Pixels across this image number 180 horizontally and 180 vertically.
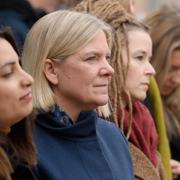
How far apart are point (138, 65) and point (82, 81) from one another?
0.81 meters

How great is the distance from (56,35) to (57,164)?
0.53m

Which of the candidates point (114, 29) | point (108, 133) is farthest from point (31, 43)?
point (114, 29)

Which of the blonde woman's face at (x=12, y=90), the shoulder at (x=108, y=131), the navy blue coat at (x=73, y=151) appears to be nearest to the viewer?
the blonde woman's face at (x=12, y=90)

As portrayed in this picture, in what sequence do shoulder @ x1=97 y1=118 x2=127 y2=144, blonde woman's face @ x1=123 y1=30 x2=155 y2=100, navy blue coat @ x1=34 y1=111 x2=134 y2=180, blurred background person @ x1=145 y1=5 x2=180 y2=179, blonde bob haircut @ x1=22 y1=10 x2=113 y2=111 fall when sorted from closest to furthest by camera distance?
1. navy blue coat @ x1=34 y1=111 x2=134 y2=180
2. blonde bob haircut @ x1=22 y1=10 x2=113 y2=111
3. shoulder @ x1=97 y1=118 x2=127 y2=144
4. blonde woman's face @ x1=123 y1=30 x2=155 y2=100
5. blurred background person @ x1=145 y1=5 x2=180 y2=179

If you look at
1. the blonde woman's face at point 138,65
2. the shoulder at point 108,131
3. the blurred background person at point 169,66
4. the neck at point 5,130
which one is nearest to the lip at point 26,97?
the neck at point 5,130

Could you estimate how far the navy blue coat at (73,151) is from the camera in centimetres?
301

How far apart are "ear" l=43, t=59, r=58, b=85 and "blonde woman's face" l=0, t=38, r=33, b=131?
0.41 meters

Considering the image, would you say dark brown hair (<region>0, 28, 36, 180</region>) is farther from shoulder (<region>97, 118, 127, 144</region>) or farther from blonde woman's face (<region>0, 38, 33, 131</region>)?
shoulder (<region>97, 118, 127, 144</region>)

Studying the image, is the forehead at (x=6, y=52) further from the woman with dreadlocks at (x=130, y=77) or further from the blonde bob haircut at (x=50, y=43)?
the woman with dreadlocks at (x=130, y=77)

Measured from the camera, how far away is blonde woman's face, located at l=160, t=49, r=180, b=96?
4781mm

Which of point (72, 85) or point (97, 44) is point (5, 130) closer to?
point (72, 85)

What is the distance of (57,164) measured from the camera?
119 inches

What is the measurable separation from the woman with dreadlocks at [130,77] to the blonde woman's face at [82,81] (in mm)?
601

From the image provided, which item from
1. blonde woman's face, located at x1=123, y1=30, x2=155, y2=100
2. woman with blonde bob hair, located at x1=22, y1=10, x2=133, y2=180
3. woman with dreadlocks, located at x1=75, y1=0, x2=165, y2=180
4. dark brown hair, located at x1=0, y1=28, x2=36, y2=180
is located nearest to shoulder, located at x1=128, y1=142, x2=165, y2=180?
woman with dreadlocks, located at x1=75, y1=0, x2=165, y2=180
